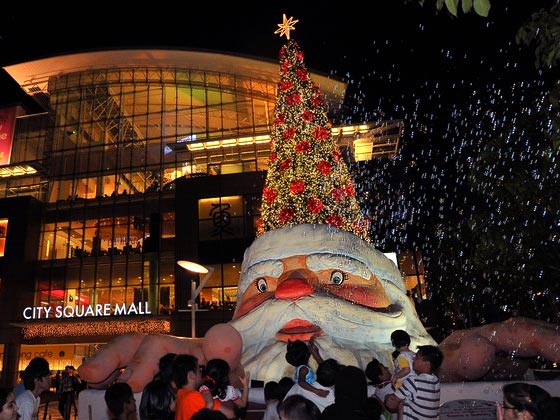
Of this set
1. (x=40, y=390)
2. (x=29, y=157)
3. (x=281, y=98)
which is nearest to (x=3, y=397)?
(x=40, y=390)

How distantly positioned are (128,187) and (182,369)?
972 inches

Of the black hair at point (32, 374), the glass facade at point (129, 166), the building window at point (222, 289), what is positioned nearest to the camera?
the black hair at point (32, 374)

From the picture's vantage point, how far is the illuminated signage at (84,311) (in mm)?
21531

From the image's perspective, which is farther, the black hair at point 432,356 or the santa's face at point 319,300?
the santa's face at point 319,300

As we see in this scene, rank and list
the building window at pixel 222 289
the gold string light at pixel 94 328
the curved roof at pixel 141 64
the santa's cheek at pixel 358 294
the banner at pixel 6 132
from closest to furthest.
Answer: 1. the santa's cheek at pixel 358 294
2. the building window at pixel 222 289
3. the gold string light at pixel 94 328
4. the curved roof at pixel 141 64
5. the banner at pixel 6 132

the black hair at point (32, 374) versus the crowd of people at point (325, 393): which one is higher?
the black hair at point (32, 374)

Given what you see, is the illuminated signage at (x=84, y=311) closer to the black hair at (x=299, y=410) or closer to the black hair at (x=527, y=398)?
the black hair at (x=299, y=410)

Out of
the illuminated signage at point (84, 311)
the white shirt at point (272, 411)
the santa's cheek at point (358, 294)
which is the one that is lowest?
the white shirt at point (272, 411)

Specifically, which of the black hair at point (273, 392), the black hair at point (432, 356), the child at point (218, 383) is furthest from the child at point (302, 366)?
the black hair at point (432, 356)

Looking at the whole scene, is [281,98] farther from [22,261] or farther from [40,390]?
[22,261]

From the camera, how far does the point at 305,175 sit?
25.7ft

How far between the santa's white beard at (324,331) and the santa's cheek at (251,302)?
6.8 inches

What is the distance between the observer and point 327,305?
5676mm

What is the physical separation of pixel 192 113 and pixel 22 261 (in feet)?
38.5
